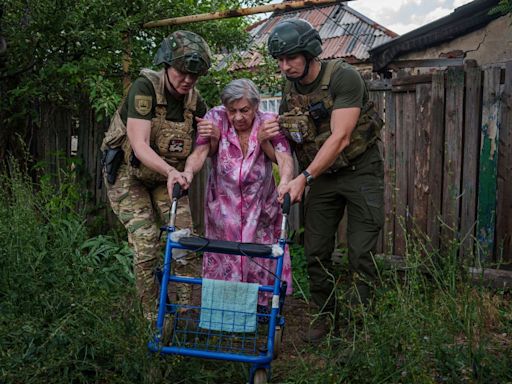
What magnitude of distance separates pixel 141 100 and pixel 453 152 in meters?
2.78

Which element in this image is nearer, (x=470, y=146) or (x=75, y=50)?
(x=470, y=146)

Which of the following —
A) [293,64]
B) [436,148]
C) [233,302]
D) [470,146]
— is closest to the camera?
[233,302]

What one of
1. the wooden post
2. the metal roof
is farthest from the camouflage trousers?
the metal roof

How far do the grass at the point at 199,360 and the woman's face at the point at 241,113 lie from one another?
130cm

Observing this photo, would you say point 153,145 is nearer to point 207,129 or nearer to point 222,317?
point 207,129

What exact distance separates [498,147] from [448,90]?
0.65 meters

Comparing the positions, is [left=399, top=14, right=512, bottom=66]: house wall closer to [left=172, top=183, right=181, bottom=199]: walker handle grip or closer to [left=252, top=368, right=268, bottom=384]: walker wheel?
[left=172, top=183, right=181, bottom=199]: walker handle grip

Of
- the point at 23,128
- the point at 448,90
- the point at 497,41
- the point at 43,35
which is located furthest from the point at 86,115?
the point at 497,41

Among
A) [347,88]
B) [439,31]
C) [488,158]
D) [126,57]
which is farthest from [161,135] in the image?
[439,31]

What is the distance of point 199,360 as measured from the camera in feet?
10.9

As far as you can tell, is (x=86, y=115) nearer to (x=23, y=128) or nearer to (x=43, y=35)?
(x=23, y=128)

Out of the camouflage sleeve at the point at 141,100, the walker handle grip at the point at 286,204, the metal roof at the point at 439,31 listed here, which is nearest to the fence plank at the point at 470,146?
the walker handle grip at the point at 286,204

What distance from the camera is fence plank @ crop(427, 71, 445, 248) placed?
5.20m

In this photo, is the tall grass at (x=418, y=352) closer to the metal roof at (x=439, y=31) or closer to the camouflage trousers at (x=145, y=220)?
the camouflage trousers at (x=145, y=220)
